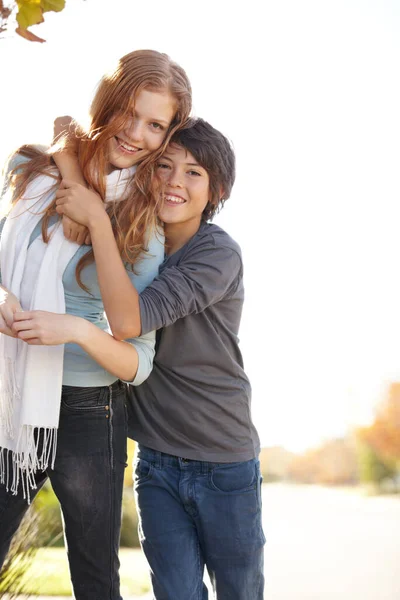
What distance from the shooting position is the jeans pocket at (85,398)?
197cm

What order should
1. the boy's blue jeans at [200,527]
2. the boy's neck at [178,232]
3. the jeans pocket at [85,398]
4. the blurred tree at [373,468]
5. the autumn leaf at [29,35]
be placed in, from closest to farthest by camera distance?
the autumn leaf at [29,35] < the jeans pocket at [85,398] < the boy's blue jeans at [200,527] < the boy's neck at [178,232] < the blurred tree at [373,468]

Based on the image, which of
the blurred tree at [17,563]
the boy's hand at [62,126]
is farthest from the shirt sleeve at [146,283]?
the blurred tree at [17,563]

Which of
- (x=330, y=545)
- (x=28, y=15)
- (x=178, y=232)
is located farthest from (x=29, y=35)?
(x=330, y=545)

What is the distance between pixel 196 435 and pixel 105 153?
29.3 inches

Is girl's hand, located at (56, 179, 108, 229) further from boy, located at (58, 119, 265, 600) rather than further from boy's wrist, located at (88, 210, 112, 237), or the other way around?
boy, located at (58, 119, 265, 600)

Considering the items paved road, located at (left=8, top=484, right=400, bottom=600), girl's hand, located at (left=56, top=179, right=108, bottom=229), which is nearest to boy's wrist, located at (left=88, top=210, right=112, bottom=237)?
girl's hand, located at (left=56, top=179, right=108, bottom=229)

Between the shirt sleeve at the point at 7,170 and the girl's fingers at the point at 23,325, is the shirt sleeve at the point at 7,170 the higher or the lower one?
the higher one

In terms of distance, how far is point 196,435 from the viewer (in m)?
2.10

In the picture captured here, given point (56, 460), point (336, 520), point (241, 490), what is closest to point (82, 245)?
point (56, 460)

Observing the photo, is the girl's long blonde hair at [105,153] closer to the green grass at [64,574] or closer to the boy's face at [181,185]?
the boy's face at [181,185]

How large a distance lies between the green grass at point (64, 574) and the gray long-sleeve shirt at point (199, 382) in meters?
1.59

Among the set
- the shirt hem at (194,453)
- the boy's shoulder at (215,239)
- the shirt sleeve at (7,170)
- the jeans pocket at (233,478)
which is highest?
the shirt sleeve at (7,170)

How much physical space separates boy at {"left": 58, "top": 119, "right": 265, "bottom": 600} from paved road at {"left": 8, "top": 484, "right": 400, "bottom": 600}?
170 cm

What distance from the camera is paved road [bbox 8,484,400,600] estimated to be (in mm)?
3816
